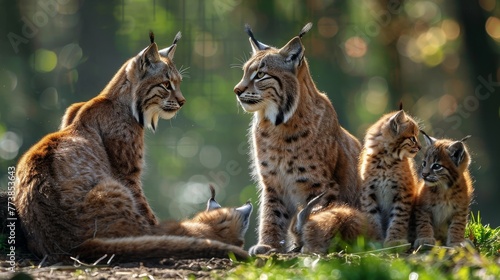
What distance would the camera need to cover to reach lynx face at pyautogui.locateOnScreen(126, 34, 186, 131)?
898cm

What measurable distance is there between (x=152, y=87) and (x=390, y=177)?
7.62ft

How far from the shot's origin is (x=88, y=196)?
770 cm

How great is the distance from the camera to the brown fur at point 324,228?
7.70 meters

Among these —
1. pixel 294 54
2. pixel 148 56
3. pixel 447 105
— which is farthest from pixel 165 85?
pixel 447 105

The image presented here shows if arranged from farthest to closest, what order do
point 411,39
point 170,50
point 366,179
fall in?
point 411,39 < point 170,50 < point 366,179

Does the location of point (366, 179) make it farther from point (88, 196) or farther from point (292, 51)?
point (88, 196)

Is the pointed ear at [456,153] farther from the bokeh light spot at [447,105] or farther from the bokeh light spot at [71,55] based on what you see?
the bokeh light spot at [71,55]

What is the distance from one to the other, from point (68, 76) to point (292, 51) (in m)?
13.5

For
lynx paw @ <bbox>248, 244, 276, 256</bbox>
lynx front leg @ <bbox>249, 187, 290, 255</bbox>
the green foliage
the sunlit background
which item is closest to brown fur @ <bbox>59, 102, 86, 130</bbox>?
lynx front leg @ <bbox>249, 187, 290, 255</bbox>

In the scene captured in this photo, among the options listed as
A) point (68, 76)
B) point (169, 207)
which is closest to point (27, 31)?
point (68, 76)

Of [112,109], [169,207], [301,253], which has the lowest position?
[169,207]

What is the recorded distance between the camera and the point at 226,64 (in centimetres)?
2270

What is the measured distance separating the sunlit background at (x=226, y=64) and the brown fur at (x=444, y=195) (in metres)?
11.7

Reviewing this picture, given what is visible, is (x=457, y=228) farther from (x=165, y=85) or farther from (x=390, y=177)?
(x=165, y=85)
